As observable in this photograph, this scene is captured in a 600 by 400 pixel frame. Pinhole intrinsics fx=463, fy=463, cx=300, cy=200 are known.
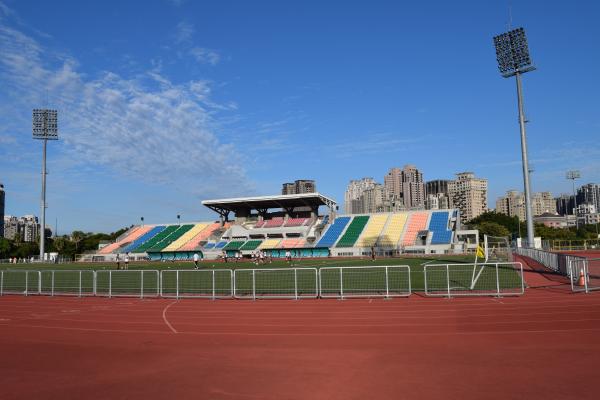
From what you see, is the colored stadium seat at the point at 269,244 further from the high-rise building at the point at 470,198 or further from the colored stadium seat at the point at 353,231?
the high-rise building at the point at 470,198

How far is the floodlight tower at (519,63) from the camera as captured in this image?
39125 mm

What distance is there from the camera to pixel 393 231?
65.5m

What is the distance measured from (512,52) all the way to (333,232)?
3566 cm

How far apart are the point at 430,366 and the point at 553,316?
596cm

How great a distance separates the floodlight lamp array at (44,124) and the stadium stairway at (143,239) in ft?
66.7

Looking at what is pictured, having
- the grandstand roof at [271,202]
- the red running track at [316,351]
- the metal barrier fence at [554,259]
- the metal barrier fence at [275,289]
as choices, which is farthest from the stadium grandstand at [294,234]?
the red running track at [316,351]

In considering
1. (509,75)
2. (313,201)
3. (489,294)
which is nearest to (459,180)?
(313,201)

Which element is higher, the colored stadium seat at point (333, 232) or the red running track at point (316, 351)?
the colored stadium seat at point (333, 232)

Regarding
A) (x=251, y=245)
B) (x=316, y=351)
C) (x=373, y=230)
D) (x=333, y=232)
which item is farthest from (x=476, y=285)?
(x=251, y=245)

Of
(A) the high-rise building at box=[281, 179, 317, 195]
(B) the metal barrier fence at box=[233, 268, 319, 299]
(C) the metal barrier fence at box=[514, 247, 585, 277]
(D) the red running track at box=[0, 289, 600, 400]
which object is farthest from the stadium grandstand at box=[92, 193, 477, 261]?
(A) the high-rise building at box=[281, 179, 317, 195]

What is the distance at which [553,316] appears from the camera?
1159 centimetres

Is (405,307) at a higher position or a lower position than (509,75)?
lower

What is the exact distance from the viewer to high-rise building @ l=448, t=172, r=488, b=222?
602 feet

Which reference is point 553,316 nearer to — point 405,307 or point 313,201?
point 405,307
